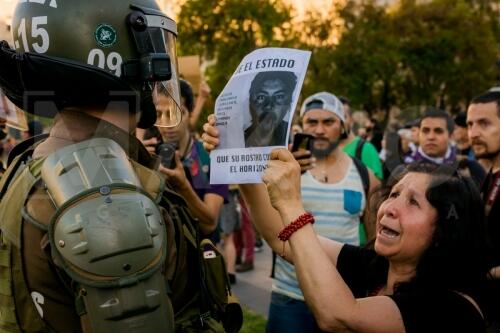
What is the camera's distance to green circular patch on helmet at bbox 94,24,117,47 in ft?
5.82

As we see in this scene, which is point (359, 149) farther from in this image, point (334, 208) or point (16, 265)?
point (16, 265)

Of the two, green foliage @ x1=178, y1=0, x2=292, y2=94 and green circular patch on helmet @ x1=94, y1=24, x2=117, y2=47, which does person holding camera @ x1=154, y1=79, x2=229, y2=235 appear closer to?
green circular patch on helmet @ x1=94, y1=24, x2=117, y2=47

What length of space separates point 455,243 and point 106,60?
1.60m

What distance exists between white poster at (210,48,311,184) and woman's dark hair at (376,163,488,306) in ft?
2.89

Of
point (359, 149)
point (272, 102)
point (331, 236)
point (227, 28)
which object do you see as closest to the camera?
point (272, 102)

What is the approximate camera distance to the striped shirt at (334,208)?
4316mm

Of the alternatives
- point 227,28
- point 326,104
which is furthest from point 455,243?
point 227,28

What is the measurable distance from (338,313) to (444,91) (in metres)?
38.9

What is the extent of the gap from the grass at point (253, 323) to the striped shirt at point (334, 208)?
6.08ft

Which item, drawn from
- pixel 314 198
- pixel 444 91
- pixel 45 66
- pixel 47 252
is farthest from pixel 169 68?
pixel 444 91

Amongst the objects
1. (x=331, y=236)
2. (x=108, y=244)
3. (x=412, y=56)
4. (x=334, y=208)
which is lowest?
(x=331, y=236)

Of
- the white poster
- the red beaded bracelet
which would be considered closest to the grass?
the red beaded bracelet

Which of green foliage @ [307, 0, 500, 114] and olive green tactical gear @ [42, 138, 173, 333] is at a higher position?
green foliage @ [307, 0, 500, 114]

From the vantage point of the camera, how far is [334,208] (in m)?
4.34
